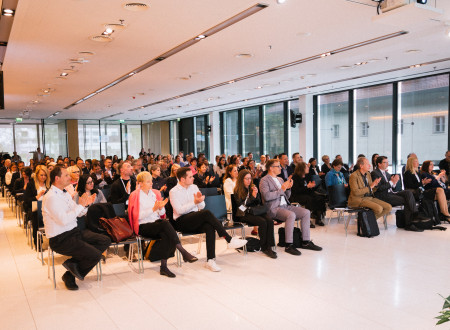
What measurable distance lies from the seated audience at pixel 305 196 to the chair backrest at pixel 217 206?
8.07ft

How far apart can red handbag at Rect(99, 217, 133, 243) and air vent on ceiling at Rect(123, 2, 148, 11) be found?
3001 millimetres

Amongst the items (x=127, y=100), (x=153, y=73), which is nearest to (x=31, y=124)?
(x=127, y=100)

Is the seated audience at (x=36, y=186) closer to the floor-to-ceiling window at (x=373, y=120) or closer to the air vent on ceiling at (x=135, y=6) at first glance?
the air vent on ceiling at (x=135, y=6)

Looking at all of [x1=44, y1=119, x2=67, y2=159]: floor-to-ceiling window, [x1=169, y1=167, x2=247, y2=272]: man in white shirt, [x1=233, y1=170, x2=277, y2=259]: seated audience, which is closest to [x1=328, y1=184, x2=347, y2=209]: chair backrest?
[x1=233, y1=170, x2=277, y2=259]: seated audience

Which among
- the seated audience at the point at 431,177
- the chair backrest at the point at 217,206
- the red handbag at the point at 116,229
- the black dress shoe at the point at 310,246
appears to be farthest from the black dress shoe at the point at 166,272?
the seated audience at the point at 431,177

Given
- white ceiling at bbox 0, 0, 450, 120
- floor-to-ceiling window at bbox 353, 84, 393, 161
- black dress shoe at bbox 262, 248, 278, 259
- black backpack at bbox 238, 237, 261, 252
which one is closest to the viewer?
white ceiling at bbox 0, 0, 450, 120

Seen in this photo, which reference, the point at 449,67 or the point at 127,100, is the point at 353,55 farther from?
the point at 127,100

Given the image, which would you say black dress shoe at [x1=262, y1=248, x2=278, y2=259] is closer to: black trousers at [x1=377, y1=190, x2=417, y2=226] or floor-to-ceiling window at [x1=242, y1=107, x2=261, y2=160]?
black trousers at [x1=377, y1=190, x2=417, y2=226]

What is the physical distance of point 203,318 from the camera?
394cm

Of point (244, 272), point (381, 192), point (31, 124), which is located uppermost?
point (31, 124)

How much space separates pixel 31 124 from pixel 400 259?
26470 mm

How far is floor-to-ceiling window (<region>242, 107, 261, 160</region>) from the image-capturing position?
66.2ft

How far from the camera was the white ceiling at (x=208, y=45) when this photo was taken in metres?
5.82

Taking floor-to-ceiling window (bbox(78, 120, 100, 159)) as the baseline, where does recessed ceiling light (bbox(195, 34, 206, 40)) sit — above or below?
above
